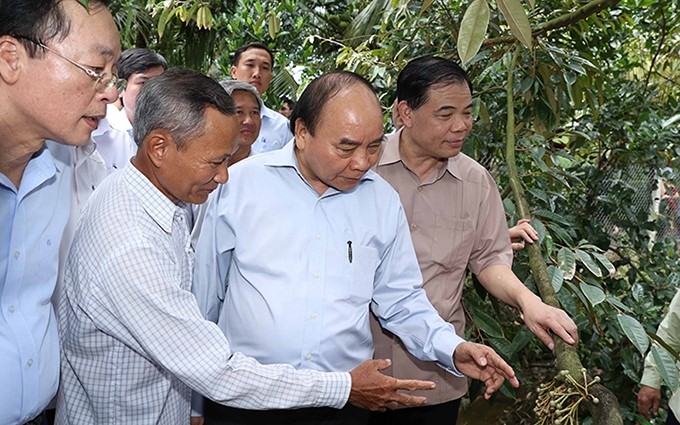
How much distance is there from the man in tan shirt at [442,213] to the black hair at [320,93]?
387 millimetres

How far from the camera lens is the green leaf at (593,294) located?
183cm

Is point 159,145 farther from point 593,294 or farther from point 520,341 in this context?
point 520,341

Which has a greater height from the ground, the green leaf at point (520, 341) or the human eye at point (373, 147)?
the human eye at point (373, 147)

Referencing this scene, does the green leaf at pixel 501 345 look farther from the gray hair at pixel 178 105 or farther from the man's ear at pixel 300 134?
the gray hair at pixel 178 105

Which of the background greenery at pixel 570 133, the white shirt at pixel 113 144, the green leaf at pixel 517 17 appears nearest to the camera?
the green leaf at pixel 517 17

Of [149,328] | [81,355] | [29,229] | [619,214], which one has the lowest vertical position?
[619,214]

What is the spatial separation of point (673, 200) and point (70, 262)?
314 cm

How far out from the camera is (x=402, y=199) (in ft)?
6.92

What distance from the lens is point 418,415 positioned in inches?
81.7

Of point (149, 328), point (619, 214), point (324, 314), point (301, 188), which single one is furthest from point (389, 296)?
point (619, 214)

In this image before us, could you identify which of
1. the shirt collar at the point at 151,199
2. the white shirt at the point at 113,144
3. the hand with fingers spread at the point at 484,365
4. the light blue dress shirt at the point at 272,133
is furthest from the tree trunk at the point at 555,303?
the light blue dress shirt at the point at 272,133

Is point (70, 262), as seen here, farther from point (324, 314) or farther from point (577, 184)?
point (577, 184)

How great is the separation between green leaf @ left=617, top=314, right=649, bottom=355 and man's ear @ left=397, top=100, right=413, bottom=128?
80cm

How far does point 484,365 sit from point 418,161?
73 cm
